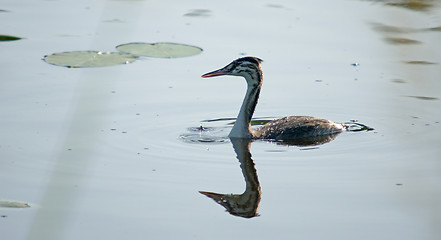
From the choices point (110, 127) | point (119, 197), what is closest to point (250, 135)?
point (110, 127)

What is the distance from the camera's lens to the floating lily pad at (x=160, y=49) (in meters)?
10.7

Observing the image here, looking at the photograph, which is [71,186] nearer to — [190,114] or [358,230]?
[358,230]

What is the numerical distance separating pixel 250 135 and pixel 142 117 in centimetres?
121

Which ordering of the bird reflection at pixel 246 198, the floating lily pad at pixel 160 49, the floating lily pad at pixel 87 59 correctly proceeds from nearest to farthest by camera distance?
the bird reflection at pixel 246 198
the floating lily pad at pixel 87 59
the floating lily pad at pixel 160 49

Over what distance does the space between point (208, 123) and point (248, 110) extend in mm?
510

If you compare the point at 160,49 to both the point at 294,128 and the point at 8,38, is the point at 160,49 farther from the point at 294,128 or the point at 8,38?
the point at 294,128

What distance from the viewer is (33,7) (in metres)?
13.3

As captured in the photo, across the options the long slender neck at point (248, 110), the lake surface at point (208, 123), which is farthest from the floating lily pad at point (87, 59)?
the long slender neck at point (248, 110)

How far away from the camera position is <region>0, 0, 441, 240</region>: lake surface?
5.68 meters

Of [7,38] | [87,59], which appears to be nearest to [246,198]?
[87,59]

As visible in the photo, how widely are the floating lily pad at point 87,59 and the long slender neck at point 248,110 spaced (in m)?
2.19

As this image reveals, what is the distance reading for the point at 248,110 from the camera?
863cm

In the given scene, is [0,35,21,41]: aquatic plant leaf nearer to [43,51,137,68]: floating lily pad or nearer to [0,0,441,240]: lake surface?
[0,0,441,240]: lake surface

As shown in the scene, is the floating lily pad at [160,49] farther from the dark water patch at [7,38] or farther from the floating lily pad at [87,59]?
the dark water patch at [7,38]
